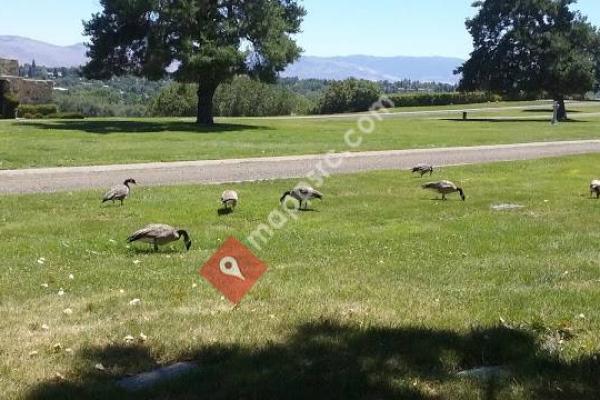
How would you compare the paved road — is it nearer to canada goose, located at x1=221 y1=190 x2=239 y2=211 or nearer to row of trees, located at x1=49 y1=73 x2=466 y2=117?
canada goose, located at x1=221 y1=190 x2=239 y2=211

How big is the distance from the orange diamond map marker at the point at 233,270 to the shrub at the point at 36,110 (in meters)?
44.3

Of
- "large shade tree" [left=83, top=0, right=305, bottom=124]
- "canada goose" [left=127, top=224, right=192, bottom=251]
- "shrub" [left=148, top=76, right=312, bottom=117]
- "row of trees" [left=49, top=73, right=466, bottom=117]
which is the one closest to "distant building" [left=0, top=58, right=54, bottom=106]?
"large shade tree" [left=83, top=0, right=305, bottom=124]

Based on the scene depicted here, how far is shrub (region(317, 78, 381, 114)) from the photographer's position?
86375mm

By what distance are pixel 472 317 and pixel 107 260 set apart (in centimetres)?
502

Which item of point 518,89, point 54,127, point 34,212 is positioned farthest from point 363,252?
point 518,89

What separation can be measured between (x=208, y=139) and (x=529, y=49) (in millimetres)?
34388

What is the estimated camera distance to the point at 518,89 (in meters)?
59.4

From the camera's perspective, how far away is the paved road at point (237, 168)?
18594mm

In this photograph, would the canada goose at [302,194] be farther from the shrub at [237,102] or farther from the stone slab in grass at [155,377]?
the shrub at [237,102]

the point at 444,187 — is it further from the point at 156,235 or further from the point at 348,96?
the point at 348,96

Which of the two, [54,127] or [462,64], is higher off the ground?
[462,64]

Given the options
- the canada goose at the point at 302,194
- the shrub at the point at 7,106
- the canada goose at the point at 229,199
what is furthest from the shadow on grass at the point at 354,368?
the shrub at the point at 7,106

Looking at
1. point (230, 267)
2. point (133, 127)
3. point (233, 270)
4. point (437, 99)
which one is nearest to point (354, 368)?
point (233, 270)

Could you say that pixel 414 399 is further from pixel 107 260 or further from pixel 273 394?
pixel 107 260
